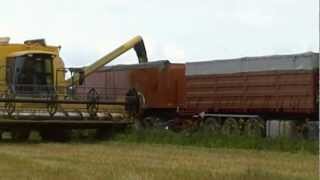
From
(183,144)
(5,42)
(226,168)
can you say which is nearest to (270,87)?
(183,144)

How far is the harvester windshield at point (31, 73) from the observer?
84.1ft

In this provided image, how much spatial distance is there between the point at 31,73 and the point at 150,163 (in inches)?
449

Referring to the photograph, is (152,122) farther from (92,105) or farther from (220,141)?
(220,141)

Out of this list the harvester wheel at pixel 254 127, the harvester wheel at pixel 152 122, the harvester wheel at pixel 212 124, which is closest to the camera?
the harvester wheel at pixel 254 127

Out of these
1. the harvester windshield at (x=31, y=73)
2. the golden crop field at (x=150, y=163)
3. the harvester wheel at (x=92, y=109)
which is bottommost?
the golden crop field at (x=150, y=163)

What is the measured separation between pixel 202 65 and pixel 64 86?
7623 mm

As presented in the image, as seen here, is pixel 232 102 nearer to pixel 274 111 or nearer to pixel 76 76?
pixel 274 111

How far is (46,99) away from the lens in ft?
80.2

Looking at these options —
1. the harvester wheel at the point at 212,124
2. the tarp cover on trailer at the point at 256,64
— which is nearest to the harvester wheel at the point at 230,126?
the harvester wheel at the point at 212,124

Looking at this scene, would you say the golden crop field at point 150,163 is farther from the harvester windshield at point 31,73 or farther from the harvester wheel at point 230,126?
the harvester wheel at point 230,126

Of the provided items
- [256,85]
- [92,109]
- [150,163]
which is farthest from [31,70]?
[150,163]

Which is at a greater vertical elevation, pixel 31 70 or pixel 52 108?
pixel 31 70

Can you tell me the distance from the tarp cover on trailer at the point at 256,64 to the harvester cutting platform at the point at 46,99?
5289 mm

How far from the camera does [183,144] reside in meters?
23.7
